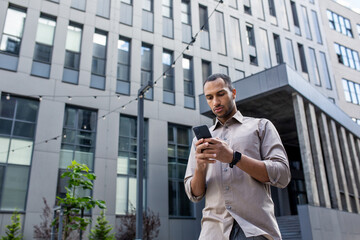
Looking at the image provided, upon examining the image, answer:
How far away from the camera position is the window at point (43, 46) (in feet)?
46.7

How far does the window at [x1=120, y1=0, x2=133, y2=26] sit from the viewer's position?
17.3 m

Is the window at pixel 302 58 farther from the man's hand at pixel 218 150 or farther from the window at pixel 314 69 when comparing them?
the man's hand at pixel 218 150

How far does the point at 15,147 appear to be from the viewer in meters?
13.0

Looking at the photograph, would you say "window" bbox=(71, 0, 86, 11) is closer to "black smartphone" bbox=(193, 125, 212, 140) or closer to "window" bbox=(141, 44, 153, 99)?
"window" bbox=(141, 44, 153, 99)

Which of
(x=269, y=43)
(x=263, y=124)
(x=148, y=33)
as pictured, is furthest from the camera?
(x=269, y=43)

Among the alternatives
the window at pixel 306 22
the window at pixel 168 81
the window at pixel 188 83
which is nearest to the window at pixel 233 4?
the window at pixel 188 83

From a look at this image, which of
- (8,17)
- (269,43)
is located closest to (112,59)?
(8,17)

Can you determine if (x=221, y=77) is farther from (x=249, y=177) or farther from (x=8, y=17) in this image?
(x=8, y=17)

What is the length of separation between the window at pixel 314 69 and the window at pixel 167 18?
38.6ft

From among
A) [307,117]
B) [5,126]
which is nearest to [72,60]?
[5,126]

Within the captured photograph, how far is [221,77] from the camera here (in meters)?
1.72

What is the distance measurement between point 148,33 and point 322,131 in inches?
406

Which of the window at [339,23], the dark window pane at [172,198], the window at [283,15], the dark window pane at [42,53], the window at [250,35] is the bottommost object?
the dark window pane at [172,198]

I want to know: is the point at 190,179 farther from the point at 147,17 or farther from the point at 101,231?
the point at 147,17
